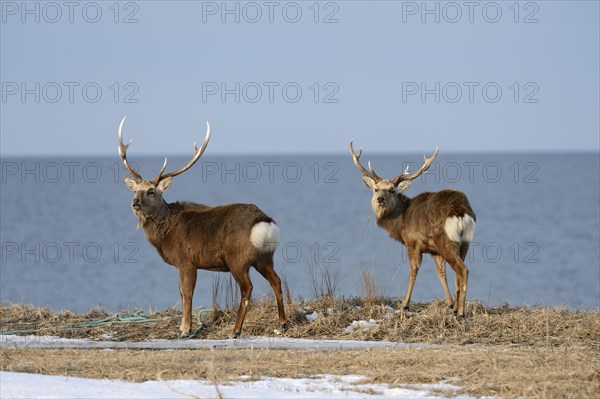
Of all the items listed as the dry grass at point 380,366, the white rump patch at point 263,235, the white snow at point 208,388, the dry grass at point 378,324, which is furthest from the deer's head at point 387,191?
the white snow at point 208,388

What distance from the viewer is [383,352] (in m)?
11.2

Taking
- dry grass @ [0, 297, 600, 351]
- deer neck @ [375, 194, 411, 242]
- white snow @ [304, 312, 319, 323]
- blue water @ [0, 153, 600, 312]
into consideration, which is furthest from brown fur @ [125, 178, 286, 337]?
deer neck @ [375, 194, 411, 242]

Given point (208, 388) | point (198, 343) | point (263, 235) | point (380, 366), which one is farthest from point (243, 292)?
point (208, 388)

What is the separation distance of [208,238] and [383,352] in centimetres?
401

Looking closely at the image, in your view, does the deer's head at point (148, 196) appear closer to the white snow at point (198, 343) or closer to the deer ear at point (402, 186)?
the white snow at point (198, 343)

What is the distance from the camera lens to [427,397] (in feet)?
29.1

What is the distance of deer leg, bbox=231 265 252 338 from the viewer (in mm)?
14031

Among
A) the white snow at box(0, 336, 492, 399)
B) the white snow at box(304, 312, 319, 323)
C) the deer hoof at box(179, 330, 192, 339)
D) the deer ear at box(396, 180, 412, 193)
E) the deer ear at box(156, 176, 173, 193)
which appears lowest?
the deer hoof at box(179, 330, 192, 339)

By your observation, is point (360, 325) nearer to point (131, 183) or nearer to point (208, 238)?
point (208, 238)

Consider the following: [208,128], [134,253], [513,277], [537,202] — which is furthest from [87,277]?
[537,202]

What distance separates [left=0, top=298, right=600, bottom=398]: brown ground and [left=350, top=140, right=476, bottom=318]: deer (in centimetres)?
49

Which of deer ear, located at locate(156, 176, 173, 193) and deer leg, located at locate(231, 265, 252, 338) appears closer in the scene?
deer leg, located at locate(231, 265, 252, 338)

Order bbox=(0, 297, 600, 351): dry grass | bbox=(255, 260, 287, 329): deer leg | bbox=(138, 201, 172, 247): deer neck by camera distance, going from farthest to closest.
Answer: bbox=(138, 201, 172, 247): deer neck, bbox=(255, 260, 287, 329): deer leg, bbox=(0, 297, 600, 351): dry grass

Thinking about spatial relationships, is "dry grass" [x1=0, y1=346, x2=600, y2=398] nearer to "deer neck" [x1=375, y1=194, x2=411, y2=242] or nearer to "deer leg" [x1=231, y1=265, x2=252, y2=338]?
"deer leg" [x1=231, y1=265, x2=252, y2=338]
